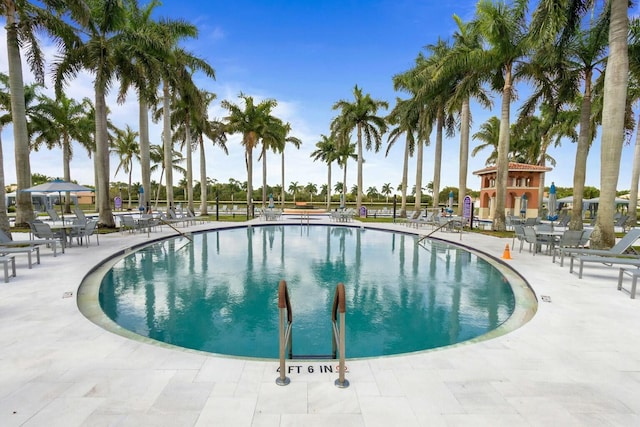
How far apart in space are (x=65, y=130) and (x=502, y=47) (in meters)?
35.2

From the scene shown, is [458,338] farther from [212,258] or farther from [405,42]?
[405,42]

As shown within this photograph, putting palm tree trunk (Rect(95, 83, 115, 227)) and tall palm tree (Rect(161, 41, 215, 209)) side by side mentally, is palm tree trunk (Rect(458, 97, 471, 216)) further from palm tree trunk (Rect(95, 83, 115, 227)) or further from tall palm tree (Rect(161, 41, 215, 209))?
palm tree trunk (Rect(95, 83, 115, 227))

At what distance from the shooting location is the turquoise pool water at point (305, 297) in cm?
503

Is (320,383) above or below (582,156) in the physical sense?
below

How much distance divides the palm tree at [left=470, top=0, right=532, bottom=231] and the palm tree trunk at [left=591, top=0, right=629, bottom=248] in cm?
484

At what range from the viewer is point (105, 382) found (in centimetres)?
320

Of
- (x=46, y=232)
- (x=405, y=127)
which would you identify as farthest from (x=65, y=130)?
(x=405, y=127)

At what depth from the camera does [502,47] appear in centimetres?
1582

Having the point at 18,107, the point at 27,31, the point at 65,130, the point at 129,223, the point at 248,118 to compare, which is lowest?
the point at 129,223

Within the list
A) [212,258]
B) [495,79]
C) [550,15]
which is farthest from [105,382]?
[495,79]

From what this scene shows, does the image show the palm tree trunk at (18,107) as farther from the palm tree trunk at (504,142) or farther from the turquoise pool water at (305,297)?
the palm tree trunk at (504,142)

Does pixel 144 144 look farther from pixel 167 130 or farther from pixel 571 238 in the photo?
pixel 571 238

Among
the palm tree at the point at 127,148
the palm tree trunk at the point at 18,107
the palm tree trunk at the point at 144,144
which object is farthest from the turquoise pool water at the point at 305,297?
the palm tree at the point at 127,148

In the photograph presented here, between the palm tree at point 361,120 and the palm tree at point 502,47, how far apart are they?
1390 centimetres
